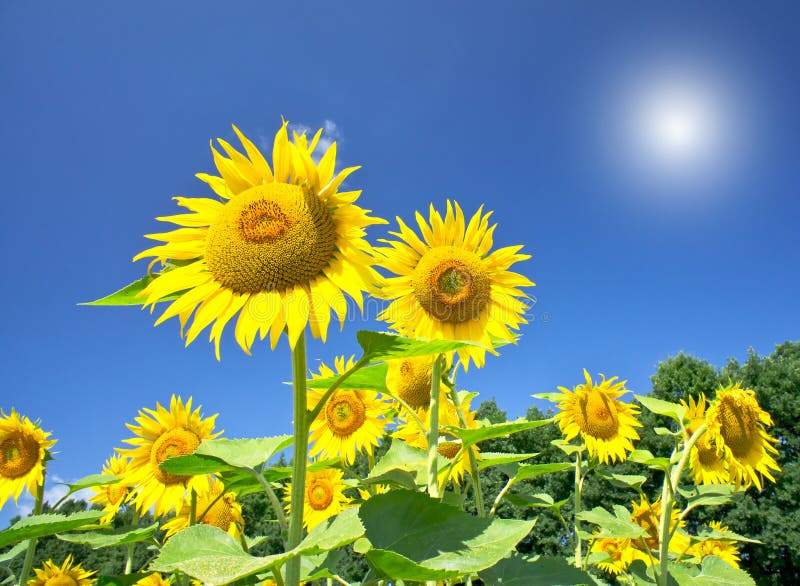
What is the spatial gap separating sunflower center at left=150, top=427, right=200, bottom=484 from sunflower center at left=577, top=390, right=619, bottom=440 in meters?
4.91

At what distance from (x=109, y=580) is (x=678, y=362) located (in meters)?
34.4

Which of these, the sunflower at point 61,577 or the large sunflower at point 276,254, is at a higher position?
the large sunflower at point 276,254

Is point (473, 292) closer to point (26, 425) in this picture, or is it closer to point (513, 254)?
point (513, 254)

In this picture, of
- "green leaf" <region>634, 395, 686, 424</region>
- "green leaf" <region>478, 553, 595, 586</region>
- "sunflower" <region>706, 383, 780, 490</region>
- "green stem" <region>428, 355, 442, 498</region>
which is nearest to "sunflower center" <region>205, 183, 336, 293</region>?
"green stem" <region>428, 355, 442, 498</region>

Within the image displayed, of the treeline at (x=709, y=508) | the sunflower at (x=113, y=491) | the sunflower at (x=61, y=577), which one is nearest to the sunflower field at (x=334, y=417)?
the sunflower at (x=113, y=491)

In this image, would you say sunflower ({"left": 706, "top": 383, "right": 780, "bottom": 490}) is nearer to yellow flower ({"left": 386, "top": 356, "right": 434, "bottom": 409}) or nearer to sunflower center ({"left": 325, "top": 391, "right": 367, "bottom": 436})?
yellow flower ({"left": 386, "top": 356, "right": 434, "bottom": 409})

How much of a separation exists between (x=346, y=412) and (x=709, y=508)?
24.2 m

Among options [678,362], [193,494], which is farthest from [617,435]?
[678,362]

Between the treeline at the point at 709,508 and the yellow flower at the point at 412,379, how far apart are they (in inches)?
670

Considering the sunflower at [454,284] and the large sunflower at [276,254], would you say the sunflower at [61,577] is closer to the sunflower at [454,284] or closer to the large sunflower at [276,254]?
the sunflower at [454,284]

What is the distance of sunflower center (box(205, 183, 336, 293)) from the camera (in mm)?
2383

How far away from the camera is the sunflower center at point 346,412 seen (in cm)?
614

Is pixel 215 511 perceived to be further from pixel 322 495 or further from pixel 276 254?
pixel 276 254

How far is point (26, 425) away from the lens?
5832mm
